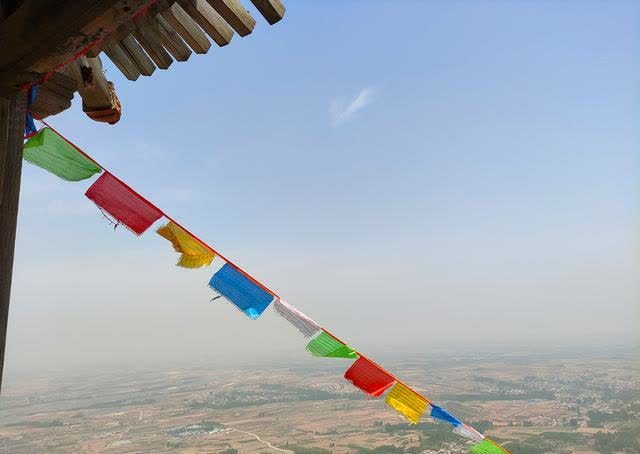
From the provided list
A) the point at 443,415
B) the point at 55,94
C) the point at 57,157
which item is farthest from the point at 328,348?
the point at 55,94

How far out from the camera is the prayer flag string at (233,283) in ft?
14.0

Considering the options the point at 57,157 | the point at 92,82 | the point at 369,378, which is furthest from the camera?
the point at 369,378

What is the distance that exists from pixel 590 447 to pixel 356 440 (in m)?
15.4

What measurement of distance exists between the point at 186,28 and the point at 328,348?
12.1 ft

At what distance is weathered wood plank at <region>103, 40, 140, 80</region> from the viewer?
2654 millimetres

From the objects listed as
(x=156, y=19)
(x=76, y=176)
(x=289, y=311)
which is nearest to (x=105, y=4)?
(x=156, y=19)

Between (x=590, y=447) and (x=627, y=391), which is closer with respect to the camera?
(x=590, y=447)

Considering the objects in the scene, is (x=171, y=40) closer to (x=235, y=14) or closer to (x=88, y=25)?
(x=235, y=14)

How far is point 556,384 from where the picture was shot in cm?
6247

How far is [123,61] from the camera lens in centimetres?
270

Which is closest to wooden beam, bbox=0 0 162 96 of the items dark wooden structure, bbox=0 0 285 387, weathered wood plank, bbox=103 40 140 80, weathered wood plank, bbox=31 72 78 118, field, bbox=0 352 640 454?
dark wooden structure, bbox=0 0 285 387

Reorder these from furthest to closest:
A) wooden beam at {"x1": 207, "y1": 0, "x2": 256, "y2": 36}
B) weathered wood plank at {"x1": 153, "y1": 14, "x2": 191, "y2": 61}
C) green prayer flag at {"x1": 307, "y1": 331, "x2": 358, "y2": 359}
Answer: green prayer flag at {"x1": 307, "y1": 331, "x2": 358, "y2": 359}
weathered wood plank at {"x1": 153, "y1": 14, "x2": 191, "y2": 61}
wooden beam at {"x1": 207, "y1": 0, "x2": 256, "y2": 36}

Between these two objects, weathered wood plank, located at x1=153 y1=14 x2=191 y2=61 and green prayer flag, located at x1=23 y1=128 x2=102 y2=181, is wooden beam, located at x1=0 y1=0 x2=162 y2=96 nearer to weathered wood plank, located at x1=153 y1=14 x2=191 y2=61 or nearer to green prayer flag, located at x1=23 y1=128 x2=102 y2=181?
weathered wood plank, located at x1=153 y1=14 x2=191 y2=61

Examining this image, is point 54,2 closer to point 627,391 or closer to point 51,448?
point 51,448
